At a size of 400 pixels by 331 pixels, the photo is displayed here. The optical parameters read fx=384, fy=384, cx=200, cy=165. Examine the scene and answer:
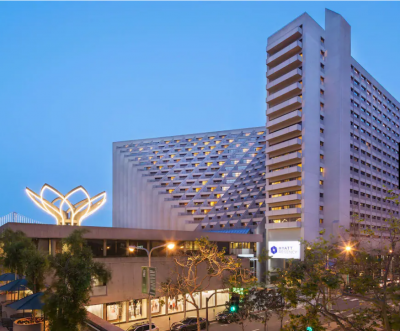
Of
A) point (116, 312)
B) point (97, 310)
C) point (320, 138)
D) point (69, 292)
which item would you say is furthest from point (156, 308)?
point (320, 138)

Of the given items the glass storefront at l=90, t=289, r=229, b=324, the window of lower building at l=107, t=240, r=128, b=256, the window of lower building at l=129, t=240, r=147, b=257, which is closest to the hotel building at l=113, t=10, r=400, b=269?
the glass storefront at l=90, t=289, r=229, b=324

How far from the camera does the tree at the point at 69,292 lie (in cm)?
1877

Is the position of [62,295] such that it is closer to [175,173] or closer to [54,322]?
[54,322]

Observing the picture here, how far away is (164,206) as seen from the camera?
120812 millimetres

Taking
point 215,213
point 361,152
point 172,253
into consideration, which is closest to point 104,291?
point 172,253

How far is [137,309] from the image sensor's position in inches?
1624

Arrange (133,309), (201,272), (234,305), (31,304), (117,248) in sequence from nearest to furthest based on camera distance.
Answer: (31,304) < (234,305) < (117,248) < (133,309) < (201,272)

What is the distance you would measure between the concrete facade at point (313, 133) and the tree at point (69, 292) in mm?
55013

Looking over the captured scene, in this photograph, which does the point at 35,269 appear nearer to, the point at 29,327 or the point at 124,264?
the point at 29,327

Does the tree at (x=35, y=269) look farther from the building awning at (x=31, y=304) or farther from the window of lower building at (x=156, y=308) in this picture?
the window of lower building at (x=156, y=308)

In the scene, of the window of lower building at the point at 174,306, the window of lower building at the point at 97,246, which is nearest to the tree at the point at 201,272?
the window of lower building at the point at 174,306

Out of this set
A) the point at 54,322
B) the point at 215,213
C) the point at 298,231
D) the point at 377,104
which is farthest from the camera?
the point at 215,213

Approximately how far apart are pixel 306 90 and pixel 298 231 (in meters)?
26.3

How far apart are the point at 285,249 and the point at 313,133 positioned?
73.6 ft
